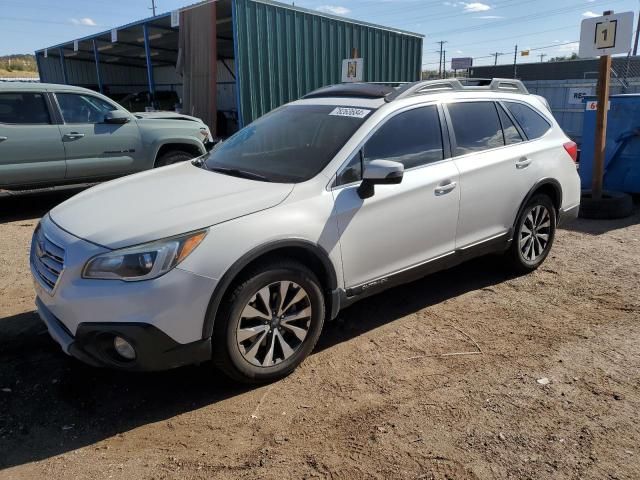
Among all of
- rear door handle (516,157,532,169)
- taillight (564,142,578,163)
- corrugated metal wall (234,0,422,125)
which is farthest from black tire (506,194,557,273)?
corrugated metal wall (234,0,422,125)

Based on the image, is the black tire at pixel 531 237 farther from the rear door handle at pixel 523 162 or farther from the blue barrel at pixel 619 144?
the blue barrel at pixel 619 144

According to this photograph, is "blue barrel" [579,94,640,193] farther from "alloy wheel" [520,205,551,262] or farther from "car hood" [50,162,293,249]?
"car hood" [50,162,293,249]

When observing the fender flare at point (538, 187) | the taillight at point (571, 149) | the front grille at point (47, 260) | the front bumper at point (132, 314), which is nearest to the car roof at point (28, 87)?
the front grille at point (47, 260)

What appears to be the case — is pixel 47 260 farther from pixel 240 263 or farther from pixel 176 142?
pixel 176 142

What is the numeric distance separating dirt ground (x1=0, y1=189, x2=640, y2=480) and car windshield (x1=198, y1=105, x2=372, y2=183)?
1277 mm

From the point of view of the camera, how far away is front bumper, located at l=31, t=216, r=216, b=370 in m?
2.66

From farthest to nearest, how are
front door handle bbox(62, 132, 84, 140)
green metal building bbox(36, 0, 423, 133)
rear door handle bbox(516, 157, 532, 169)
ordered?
green metal building bbox(36, 0, 423, 133) < front door handle bbox(62, 132, 84, 140) < rear door handle bbox(516, 157, 532, 169)

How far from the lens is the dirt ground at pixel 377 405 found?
8.45 ft

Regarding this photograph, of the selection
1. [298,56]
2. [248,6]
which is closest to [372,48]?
[298,56]

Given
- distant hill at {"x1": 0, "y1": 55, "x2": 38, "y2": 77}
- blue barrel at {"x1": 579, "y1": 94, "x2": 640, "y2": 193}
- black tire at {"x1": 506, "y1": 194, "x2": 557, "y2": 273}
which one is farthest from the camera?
distant hill at {"x1": 0, "y1": 55, "x2": 38, "y2": 77}

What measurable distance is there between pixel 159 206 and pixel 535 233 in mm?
3534

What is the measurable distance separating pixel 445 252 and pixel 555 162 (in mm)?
1713

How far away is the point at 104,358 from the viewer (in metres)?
2.77

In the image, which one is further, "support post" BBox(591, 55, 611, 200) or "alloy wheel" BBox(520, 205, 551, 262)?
"support post" BBox(591, 55, 611, 200)
